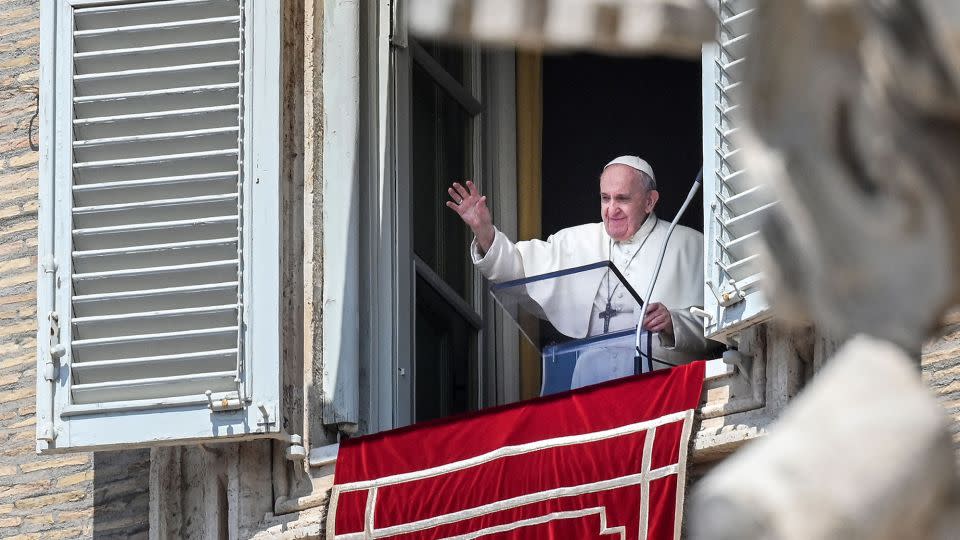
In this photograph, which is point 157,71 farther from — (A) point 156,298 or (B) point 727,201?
(B) point 727,201

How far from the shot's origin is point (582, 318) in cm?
730

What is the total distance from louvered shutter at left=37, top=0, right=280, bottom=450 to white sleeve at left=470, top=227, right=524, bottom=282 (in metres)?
0.92

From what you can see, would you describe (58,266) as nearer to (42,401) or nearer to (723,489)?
(42,401)

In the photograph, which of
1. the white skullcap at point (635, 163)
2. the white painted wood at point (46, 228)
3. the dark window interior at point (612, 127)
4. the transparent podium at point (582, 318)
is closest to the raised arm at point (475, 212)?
the transparent podium at point (582, 318)

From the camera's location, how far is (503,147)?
327 inches

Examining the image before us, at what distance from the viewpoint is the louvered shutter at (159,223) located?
666cm

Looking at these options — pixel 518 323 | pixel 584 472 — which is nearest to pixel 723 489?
pixel 584 472

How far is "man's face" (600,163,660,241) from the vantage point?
784 centimetres

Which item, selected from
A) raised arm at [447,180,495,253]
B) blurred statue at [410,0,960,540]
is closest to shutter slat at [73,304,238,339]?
raised arm at [447,180,495,253]

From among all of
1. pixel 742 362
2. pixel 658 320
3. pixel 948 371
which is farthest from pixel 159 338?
pixel 948 371

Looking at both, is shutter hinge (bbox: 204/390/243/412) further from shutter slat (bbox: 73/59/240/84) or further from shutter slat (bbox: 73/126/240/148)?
shutter slat (bbox: 73/59/240/84)

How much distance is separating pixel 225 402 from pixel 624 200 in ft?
5.69

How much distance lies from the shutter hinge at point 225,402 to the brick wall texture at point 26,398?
671mm

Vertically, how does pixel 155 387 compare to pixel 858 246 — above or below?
below
